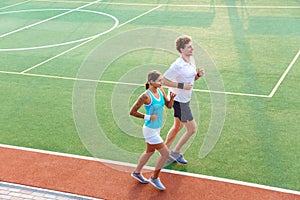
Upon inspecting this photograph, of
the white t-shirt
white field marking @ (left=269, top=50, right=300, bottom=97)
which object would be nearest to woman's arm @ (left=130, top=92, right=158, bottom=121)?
the white t-shirt

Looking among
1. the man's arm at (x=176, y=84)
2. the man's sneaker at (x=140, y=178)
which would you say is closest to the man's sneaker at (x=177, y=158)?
the man's sneaker at (x=140, y=178)

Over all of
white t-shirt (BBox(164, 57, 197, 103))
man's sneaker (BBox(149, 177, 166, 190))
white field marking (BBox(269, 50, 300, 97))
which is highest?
white t-shirt (BBox(164, 57, 197, 103))

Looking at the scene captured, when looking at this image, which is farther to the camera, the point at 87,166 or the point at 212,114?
the point at 212,114

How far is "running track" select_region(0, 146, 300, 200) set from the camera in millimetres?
7070

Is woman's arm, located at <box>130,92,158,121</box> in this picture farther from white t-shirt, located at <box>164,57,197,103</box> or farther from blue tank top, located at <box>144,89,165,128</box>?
white t-shirt, located at <box>164,57,197,103</box>

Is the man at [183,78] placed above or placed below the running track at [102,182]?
above

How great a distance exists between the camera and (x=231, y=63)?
13641 millimetres

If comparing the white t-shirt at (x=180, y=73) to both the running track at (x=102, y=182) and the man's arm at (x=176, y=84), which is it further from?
the running track at (x=102, y=182)

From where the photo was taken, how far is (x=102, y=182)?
751 cm

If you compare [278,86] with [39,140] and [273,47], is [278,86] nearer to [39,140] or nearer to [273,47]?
[273,47]

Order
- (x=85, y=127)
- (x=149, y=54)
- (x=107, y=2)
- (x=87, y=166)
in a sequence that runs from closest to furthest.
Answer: (x=87, y=166) < (x=85, y=127) < (x=149, y=54) < (x=107, y=2)

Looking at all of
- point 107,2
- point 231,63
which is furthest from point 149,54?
point 107,2

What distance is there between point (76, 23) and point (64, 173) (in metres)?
12.8

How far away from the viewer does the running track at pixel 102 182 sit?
7.07 m
